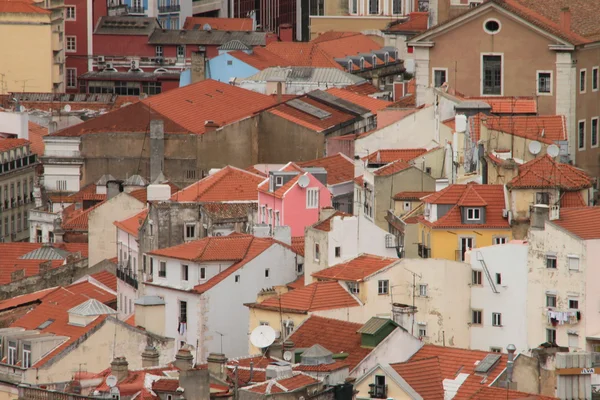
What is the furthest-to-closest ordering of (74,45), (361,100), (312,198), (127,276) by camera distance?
(74,45) < (361,100) < (312,198) < (127,276)

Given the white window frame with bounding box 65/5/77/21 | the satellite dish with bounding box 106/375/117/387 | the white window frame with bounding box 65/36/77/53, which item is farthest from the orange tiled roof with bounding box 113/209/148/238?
the white window frame with bounding box 65/5/77/21

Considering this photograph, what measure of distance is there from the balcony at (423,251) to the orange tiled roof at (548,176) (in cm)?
349

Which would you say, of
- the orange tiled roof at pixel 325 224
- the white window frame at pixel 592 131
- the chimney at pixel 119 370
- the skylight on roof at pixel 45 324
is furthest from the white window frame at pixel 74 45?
the chimney at pixel 119 370

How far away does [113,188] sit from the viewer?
118 meters

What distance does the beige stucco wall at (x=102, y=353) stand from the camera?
8381 centimetres

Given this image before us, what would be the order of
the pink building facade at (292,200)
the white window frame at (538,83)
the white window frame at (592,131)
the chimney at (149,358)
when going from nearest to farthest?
the chimney at (149,358)
the pink building facade at (292,200)
the white window frame at (592,131)
the white window frame at (538,83)

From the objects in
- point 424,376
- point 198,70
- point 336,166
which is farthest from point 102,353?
point 198,70

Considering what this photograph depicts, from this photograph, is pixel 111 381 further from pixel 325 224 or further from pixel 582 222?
pixel 325 224

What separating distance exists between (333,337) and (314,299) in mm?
5782

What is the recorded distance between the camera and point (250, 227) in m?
99.2

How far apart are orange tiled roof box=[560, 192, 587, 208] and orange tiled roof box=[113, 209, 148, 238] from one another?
60.9ft

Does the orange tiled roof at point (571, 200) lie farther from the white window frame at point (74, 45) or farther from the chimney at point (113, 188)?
the white window frame at point (74, 45)

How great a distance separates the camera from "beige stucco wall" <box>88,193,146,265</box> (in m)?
108

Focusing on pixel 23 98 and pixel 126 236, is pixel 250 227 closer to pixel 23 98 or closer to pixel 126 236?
pixel 126 236
